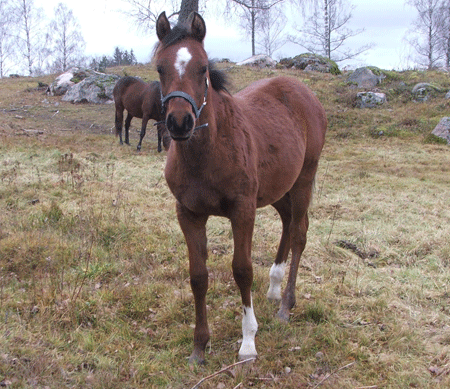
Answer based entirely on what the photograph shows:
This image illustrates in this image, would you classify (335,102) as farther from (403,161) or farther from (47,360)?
(47,360)

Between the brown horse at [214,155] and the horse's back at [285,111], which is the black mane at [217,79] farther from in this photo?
the horse's back at [285,111]

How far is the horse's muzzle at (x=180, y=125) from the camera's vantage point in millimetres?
2189

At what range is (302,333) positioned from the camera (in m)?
3.25

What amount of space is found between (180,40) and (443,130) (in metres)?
11.6

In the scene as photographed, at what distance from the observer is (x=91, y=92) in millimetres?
17609

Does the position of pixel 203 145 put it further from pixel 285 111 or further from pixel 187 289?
pixel 187 289

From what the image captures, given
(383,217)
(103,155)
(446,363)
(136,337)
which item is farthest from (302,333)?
(103,155)

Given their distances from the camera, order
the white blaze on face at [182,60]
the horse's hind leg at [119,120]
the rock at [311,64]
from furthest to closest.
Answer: the rock at [311,64], the horse's hind leg at [119,120], the white blaze on face at [182,60]

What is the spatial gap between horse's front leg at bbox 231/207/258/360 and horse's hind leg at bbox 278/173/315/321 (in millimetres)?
674

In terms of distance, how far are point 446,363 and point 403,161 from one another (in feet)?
26.2

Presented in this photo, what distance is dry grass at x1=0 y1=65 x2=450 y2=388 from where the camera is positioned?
2.74 meters

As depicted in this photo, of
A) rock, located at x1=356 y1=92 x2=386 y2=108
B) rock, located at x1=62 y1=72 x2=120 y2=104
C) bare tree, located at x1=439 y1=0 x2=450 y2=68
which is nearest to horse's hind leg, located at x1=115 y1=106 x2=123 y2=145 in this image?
rock, located at x1=62 y1=72 x2=120 y2=104

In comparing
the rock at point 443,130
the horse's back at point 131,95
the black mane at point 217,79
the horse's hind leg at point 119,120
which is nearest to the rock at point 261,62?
the horse's back at point 131,95

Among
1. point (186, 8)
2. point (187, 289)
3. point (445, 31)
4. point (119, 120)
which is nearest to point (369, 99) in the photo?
point (186, 8)
